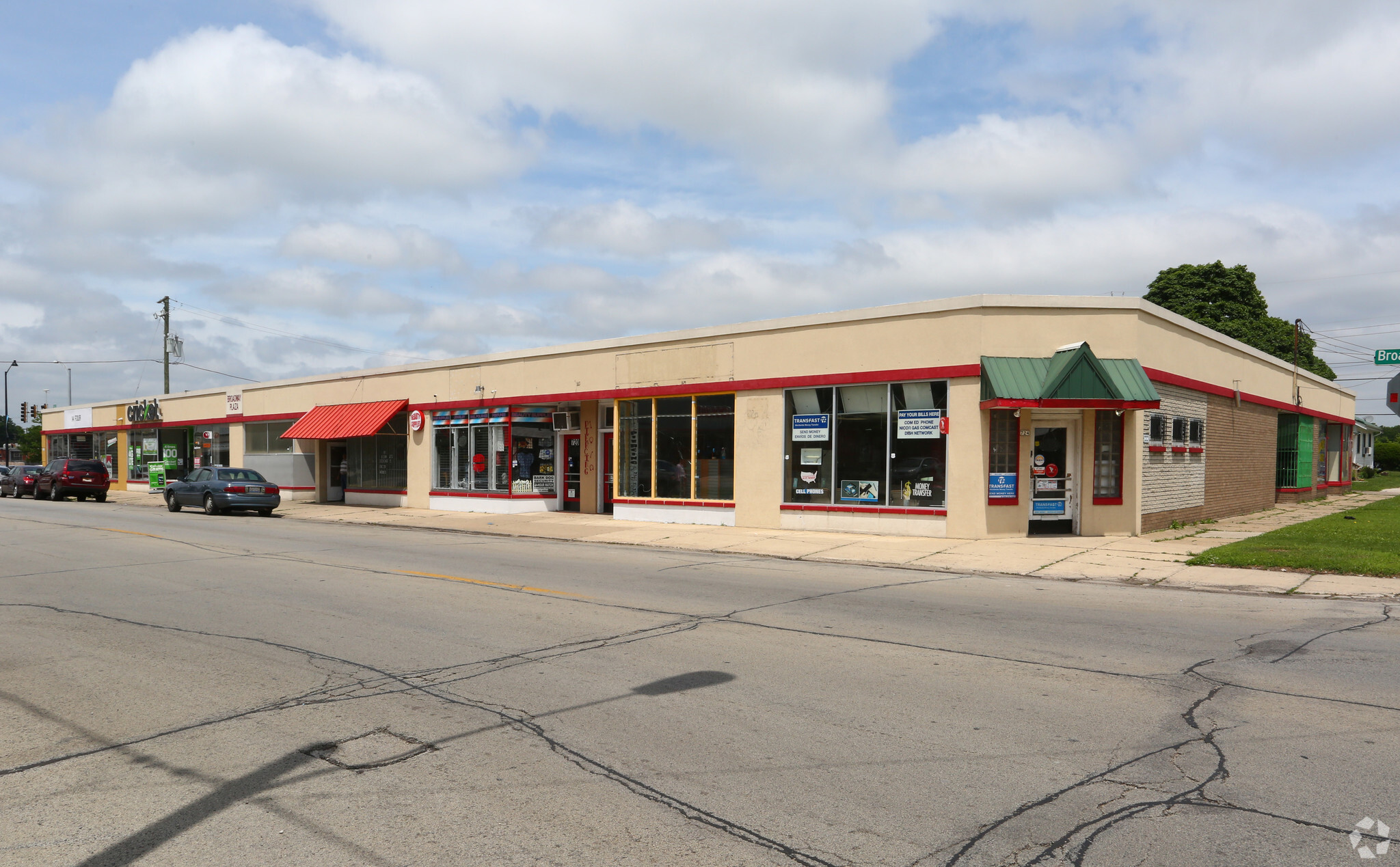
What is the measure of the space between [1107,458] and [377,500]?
2336 cm

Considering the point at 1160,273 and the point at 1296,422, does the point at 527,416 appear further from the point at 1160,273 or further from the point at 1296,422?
the point at 1160,273

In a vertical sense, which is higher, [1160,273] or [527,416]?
[1160,273]

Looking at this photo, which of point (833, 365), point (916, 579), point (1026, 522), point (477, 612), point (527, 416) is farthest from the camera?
point (527, 416)

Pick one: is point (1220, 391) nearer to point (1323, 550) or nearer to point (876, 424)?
point (1323, 550)

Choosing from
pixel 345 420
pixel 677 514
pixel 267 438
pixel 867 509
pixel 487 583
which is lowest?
pixel 487 583

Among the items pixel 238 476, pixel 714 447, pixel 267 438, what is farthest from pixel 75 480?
pixel 714 447

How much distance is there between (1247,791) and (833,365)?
51.7 feet

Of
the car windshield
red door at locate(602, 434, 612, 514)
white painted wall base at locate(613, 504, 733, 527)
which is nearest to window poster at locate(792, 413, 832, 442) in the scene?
white painted wall base at locate(613, 504, 733, 527)

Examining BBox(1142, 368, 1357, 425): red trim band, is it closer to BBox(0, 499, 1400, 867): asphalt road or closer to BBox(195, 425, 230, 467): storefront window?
BBox(0, 499, 1400, 867): asphalt road

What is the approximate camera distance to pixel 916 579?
13258mm

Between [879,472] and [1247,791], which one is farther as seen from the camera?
[879,472]

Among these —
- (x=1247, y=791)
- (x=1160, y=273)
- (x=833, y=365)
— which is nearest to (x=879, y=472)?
(x=833, y=365)

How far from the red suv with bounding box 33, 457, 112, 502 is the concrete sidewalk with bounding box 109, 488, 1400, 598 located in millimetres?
16025

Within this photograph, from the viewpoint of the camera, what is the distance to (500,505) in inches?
1081
